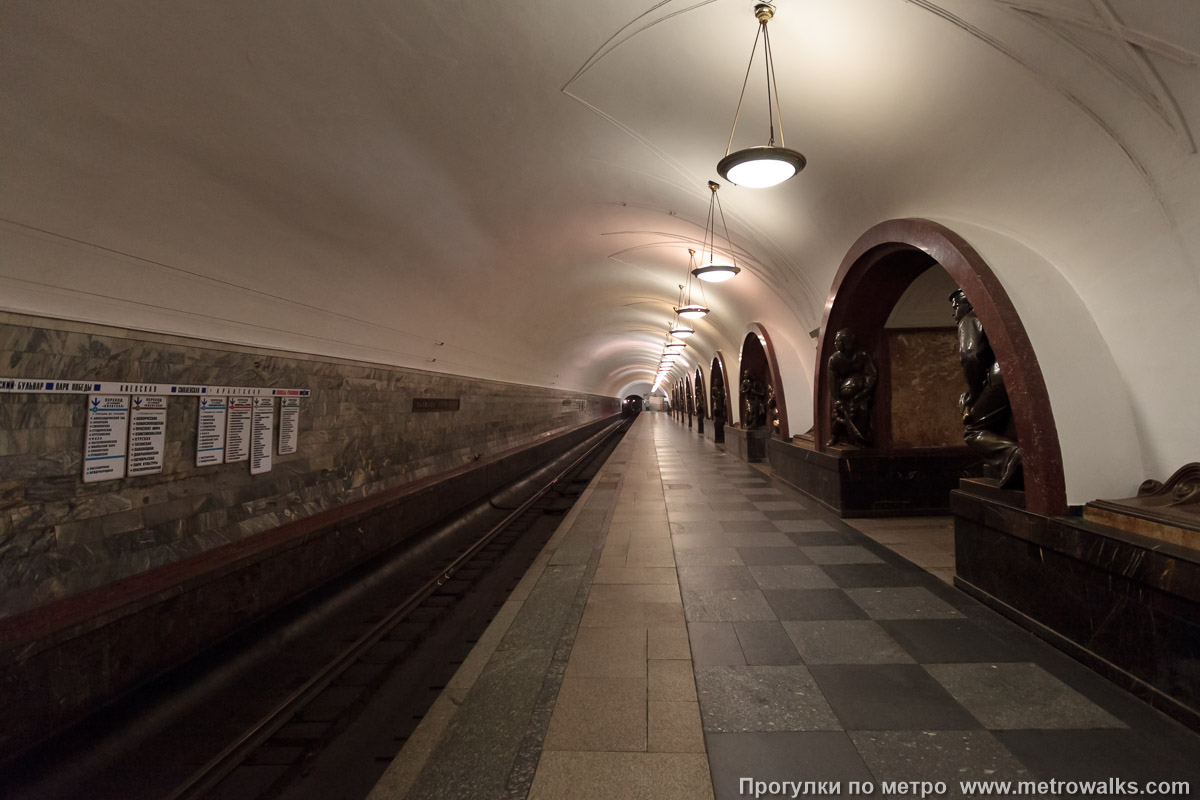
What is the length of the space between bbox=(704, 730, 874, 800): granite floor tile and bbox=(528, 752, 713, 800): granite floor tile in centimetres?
8

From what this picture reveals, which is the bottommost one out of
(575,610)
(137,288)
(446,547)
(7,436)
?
(446,547)

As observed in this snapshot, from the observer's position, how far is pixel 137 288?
156 inches

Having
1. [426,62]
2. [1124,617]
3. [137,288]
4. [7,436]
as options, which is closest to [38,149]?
[137,288]

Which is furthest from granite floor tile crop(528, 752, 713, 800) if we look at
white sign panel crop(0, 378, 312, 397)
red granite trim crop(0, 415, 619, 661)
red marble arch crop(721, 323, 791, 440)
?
red marble arch crop(721, 323, 791, 440)

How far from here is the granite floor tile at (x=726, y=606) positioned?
134 inches

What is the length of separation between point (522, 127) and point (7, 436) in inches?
191

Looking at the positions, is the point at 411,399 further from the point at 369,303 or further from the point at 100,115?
the point at 100,115

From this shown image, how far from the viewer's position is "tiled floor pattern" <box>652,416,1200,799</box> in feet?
6.58

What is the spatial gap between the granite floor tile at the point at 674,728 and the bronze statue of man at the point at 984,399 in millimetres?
2839

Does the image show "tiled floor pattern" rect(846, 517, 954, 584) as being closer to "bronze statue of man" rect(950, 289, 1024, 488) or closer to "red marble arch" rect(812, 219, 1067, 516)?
"bronze statue of man" rect(950, 289, 1024, 488)

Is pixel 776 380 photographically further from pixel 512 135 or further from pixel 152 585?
pixel 152 585

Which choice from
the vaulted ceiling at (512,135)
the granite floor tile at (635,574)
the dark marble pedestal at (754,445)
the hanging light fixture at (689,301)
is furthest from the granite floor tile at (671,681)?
the dark marble pedestal at (754,445)

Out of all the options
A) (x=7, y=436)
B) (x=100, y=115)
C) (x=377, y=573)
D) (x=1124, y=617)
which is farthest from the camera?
(x=377, y=573)

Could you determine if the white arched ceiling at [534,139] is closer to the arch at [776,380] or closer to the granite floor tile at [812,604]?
the granite floor tile at [812,604]
